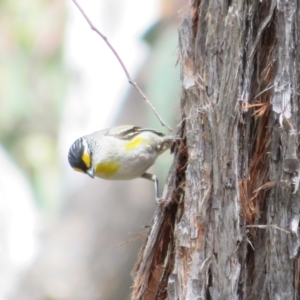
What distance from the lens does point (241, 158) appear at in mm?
1675

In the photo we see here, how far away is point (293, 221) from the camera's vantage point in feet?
5.30

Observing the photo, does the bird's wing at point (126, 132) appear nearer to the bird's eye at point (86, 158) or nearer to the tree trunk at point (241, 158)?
the bird's eye at point (86, 158)

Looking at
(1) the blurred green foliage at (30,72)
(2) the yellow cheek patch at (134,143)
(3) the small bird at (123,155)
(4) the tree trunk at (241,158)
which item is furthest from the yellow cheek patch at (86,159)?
(1) the blurred green foliage at (30,72)

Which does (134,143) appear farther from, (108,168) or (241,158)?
(241,158)

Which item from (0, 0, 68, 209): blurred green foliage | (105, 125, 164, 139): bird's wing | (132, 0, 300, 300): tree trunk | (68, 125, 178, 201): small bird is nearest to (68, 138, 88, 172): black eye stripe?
(68, 125, 178, 201): small bird

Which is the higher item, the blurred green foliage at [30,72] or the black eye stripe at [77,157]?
the blurred green foliage at [30,72]

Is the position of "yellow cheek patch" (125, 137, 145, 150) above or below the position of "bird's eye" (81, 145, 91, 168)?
below

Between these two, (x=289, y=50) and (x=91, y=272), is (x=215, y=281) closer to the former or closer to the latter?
(x=289, y=50)

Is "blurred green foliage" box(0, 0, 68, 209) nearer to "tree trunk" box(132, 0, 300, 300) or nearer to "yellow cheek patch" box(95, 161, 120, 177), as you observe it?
"yellow cheek patch" box(95, 161, 120, 177)

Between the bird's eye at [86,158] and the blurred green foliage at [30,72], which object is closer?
the bird's eye at [86,158]

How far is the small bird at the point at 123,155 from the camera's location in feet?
9.10

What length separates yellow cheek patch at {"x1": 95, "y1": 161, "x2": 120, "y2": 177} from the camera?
2.79 metres

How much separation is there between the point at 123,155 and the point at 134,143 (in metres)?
0.08

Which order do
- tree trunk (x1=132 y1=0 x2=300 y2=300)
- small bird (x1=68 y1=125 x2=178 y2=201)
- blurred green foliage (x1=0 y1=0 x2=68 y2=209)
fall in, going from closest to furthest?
tree trunk (x1=132 y1=0 x2=300 y2=300)
small bird (x1=68 y1=125 x2=178 y2=201)
blurred green foliage (x1=0 y1=0 x2=68 y2=209)
